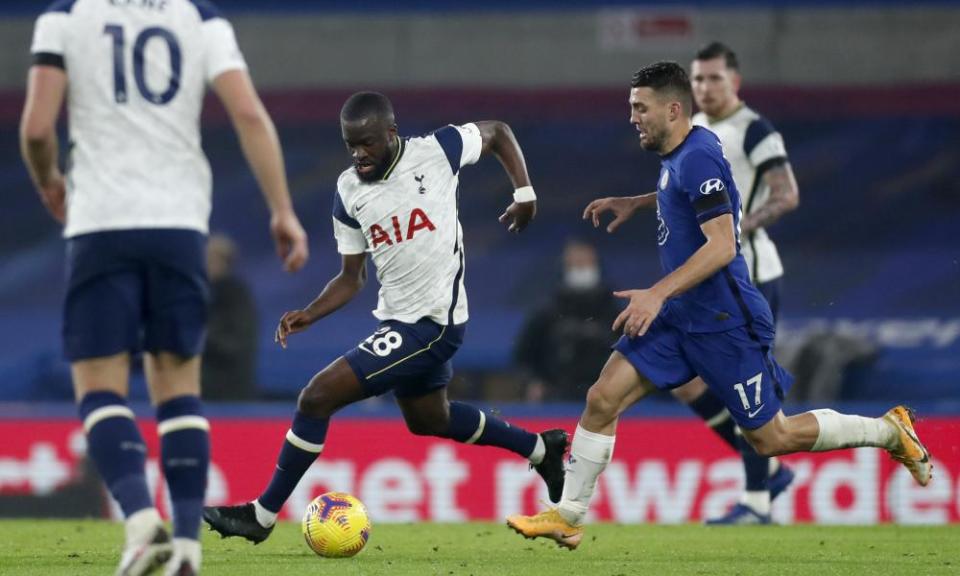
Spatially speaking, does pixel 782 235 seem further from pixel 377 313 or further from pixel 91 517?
pixel 377 313

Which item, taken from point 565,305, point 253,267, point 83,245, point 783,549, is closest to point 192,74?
point 83,245

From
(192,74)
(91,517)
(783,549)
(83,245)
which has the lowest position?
(91,517)

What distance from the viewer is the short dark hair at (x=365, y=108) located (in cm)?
716

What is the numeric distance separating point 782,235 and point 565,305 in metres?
3.56

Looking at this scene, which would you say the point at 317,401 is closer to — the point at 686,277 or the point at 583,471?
the point at 583,471

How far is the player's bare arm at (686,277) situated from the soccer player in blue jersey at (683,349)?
0.48 feet

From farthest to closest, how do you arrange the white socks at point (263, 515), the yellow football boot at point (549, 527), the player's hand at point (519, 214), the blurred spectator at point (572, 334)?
the blurred spectator at point (572, 334)
the player's hand at point (519, 214)
the white socks at point (263, 515)
the yellow football boot at point (549, 527)

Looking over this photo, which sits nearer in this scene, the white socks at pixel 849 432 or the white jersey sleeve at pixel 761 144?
the white socks at pixel 849 432

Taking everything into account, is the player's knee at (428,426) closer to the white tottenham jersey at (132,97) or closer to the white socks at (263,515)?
the white socks at (263,515)

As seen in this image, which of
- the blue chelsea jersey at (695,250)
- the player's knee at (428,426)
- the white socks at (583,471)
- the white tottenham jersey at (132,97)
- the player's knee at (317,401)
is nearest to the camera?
the white tottenham jersey at (132,97)

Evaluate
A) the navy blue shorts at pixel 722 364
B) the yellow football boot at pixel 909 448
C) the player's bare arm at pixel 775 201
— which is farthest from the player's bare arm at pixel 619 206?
the yellow football boot at pixel 909 448

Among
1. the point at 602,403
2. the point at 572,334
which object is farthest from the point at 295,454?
the point at 572,334

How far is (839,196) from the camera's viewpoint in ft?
50.9

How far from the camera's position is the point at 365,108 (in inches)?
283
